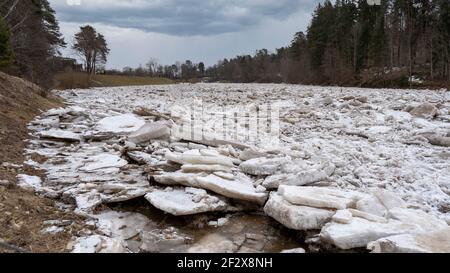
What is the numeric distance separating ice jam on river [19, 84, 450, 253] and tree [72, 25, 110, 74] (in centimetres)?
4825

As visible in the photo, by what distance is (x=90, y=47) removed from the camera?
55.1 m

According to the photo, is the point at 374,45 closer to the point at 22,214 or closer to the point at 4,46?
the point at 4,46

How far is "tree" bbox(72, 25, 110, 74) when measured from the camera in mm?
53625

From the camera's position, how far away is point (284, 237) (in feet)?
14.1

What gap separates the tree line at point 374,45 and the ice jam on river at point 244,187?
30.7 metres

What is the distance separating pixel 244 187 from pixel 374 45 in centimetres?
4711

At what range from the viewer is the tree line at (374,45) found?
37.0 meters

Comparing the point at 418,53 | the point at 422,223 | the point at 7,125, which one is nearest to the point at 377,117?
the point at 422,223

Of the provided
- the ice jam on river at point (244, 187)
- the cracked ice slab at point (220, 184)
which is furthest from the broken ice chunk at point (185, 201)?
the cracked ice slab at point (220, 184)

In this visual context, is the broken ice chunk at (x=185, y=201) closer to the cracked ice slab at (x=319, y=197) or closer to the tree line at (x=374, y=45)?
the cracked ice slab at (x=319, y=197)

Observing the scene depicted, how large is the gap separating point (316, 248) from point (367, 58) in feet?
166

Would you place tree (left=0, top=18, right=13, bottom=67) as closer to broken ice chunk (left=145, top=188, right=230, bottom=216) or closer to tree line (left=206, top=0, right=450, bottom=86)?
broken ice chunk (left=145, top=188, right=230, bottom=216)

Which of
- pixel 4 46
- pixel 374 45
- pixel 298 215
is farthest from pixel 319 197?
pixel 374 45
